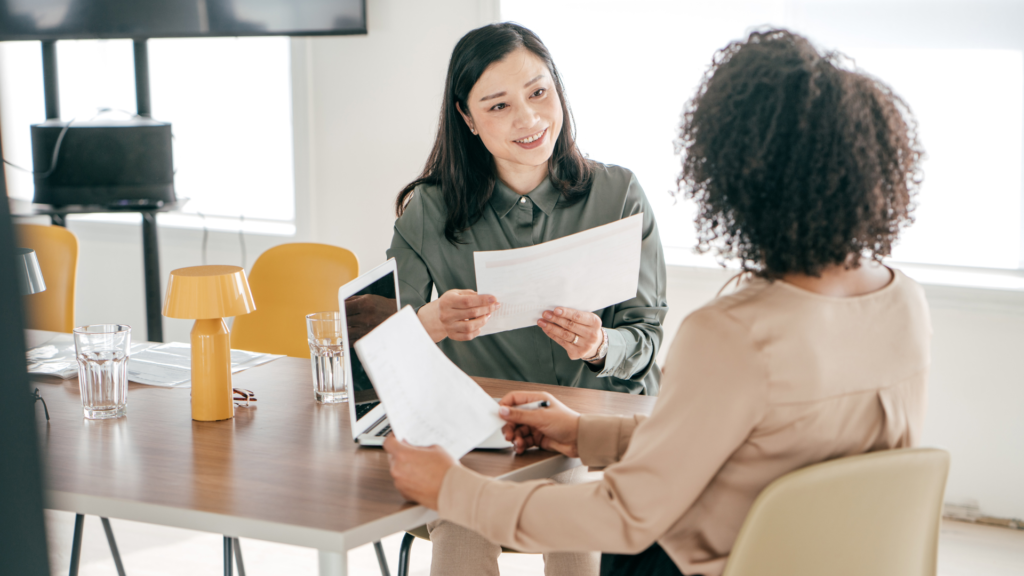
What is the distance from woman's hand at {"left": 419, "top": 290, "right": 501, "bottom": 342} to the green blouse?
178 millimetres

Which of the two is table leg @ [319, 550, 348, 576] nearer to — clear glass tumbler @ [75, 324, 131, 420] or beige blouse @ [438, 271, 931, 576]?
beige blouse @ [438, 271, 931, 576]

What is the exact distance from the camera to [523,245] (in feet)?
6.56

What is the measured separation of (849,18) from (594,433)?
2.22m

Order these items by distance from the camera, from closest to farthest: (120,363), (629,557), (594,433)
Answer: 1. (629,557)
2. (594,433)
3. (120,363)

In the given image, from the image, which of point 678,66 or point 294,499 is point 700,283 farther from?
point 294,499

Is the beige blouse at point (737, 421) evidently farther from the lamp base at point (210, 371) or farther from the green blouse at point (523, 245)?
the green blouse at point (523, 245)

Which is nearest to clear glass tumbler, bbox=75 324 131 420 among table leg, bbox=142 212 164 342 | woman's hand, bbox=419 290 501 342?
woman's hand, bbox=419 290 501 342

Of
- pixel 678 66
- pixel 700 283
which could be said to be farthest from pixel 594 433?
pixel 678 66

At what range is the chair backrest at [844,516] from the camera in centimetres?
93

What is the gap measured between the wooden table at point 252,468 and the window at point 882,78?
166 cm

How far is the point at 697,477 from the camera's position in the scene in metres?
0.97

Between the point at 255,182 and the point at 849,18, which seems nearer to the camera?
the point at 849,18

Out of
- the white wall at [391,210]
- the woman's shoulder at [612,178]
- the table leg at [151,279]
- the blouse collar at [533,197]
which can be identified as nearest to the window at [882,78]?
the white wall at [391,210]

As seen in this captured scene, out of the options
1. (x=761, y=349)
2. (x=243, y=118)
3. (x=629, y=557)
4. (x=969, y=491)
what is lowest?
(x=969, y=491)
